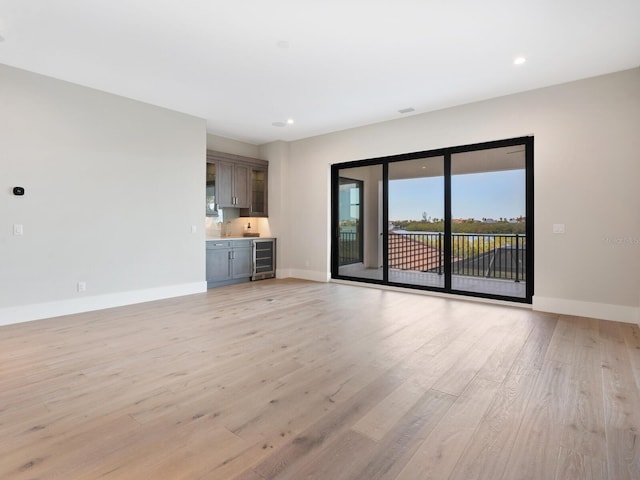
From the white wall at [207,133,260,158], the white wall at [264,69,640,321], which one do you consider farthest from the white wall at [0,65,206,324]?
the white wall at [264,69,640,321]

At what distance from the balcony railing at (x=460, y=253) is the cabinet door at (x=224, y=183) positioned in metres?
2.40

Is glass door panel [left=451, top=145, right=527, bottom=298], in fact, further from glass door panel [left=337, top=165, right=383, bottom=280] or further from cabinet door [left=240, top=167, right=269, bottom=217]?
cabinet door [left=240, top=167, right=269, bottom=217]

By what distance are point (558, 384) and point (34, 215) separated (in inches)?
220

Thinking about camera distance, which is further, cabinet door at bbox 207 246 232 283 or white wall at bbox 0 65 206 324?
cabinet door at bbox 207 246 232 283

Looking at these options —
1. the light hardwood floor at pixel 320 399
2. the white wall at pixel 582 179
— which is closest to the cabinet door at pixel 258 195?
the light hardwood floor at pixel 320 399

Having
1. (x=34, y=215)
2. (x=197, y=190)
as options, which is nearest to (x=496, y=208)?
(x=197, y=190)

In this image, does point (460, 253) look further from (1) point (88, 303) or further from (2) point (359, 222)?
(1) point (88, 303)

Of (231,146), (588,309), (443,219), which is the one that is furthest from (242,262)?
(588,309)

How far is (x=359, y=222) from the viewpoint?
7.88 m

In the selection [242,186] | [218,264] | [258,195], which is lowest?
[218,264]

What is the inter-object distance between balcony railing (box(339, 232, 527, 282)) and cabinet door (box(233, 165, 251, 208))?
212 centimetres

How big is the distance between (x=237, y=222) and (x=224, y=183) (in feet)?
3.48

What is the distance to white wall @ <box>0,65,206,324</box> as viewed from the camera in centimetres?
405

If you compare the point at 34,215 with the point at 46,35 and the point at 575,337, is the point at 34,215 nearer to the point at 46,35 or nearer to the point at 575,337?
the point at 46,35
